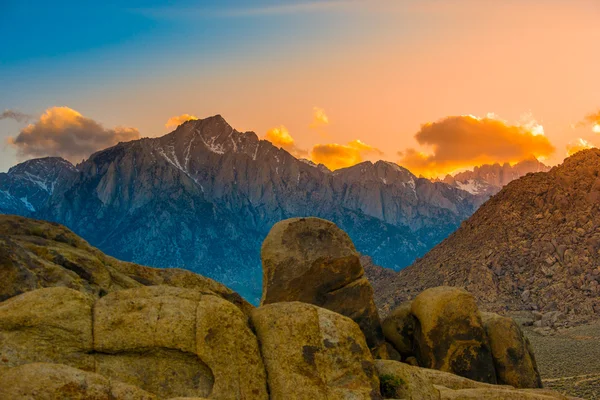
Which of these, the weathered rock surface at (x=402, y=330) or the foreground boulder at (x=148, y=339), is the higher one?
the weathered rock surface at (x=402, y=330)

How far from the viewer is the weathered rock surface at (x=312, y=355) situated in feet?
63.7

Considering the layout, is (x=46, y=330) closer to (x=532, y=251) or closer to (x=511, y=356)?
(x=511, y=356)

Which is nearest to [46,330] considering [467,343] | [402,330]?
[467,343]

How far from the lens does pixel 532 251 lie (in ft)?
398

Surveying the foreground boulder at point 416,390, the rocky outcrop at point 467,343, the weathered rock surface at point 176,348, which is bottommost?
the foreground boulder at point 416,390

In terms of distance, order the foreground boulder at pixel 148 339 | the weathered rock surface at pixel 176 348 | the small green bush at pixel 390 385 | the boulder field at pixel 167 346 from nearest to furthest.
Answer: the boulder field at pixel 167 346, the foreground boulder at pixel 148 339, the weathered rock surface at pixel 176 348, the small green bush at pixel 390 385

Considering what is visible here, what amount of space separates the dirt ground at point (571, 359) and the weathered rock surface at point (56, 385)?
44089 mm

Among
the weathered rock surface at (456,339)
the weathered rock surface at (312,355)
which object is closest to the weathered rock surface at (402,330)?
the weathered rock surface at (456,339)

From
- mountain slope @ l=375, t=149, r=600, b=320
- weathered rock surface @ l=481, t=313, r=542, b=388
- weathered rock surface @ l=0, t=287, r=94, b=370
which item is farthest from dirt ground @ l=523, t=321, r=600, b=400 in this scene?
weathered rock surface @ l=0, t=287, r=94, b=370

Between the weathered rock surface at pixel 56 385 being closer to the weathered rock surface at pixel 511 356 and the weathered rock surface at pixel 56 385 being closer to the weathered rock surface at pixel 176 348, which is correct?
the weathered rock surface at pixel 176 348

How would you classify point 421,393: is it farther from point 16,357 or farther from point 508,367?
point 508,367

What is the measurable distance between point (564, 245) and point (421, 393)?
106 m

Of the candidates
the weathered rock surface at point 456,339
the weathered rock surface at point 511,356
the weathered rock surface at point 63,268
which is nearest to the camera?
the weathered rock surface at point 63,268

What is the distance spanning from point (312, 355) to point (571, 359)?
200 ft
